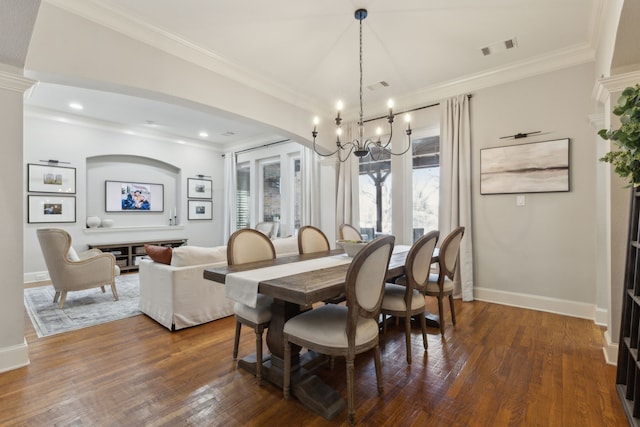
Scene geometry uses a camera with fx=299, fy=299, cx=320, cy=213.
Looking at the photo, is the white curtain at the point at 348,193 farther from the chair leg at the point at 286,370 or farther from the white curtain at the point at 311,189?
the chair leg at the point at 286,370

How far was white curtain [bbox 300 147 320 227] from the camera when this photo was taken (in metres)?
5.68

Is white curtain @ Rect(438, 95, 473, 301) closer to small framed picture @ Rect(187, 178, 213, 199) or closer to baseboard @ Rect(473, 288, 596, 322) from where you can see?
baseboard @ Rect(473, 288, 596, 322)

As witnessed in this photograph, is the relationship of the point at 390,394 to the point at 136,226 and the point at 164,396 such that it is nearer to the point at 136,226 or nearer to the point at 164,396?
the point at 164,396

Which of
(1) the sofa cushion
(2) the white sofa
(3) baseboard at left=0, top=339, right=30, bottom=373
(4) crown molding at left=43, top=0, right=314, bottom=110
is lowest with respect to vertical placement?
(3) baseboard at left=0, top=339, right=30, bottom=373

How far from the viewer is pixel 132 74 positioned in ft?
9.23

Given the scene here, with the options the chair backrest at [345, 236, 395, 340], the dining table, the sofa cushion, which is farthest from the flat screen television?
the chair backrest at [345, 236, 395, 340]

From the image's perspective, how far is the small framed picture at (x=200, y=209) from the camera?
7305 mm

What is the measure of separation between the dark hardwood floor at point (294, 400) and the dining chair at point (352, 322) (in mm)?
256

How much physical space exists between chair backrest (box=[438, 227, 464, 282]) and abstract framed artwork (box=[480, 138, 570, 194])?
1.39 meters

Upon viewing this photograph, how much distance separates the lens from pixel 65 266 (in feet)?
11.7

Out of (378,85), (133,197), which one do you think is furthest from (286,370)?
(133,197)

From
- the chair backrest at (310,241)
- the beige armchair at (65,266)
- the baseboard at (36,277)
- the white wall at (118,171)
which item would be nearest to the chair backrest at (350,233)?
the chair backrest at (310,241)

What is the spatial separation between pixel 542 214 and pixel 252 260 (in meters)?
3.35

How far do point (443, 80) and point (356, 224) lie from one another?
2510 millimetres
